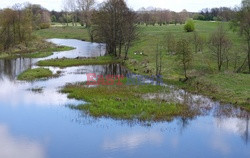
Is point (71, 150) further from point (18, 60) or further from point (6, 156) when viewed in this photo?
point (18, 60)

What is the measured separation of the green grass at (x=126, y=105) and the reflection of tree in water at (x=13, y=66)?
43.5ft

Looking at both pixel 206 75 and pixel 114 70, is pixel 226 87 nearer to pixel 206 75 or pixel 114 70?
pixel 206 75

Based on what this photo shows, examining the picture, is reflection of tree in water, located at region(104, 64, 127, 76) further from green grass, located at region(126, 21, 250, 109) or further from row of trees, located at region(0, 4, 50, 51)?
row of trees, located at region(0, 4, 50, 51)

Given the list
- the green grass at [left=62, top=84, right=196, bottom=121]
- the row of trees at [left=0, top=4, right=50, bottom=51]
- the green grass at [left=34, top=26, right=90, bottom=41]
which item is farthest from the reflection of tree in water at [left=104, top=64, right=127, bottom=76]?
the green grass at [left=34, top=26, right=90, bottom=41]

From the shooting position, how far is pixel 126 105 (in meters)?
24.9

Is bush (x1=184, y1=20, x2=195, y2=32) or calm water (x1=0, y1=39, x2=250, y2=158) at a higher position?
bush (x1=184, y1=20, x2=195, y2=32)

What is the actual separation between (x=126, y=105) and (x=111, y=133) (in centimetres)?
500

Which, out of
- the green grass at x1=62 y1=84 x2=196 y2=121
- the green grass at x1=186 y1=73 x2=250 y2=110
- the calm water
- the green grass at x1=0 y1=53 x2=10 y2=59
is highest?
the green grass at x1=0 y1=53 x2=10 y2=59

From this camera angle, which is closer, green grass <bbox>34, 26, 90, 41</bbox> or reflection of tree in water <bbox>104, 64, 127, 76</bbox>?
reflection of tree in water <bbox>104, 64, 127, 76</bbox>

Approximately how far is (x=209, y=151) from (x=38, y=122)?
40.2 feet

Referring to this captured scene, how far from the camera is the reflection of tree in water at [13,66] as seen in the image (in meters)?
40.2

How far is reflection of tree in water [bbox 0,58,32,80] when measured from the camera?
40.2m

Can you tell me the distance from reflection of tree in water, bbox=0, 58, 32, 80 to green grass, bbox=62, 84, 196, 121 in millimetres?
13261

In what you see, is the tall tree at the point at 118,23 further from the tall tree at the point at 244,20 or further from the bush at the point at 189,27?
the bush at the point at 189,27
